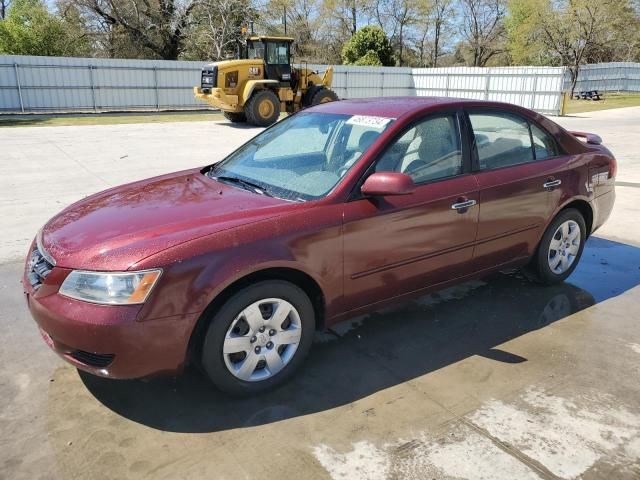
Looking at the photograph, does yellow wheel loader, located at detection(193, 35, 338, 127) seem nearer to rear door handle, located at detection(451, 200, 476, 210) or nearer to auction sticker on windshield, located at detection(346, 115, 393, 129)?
auction sticker on windshield, located at detection(346, 115, 393, 129)

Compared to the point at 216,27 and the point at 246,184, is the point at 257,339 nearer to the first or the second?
the point at 246,184

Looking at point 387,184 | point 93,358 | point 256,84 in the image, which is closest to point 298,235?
point 387,184

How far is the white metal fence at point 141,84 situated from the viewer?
2286 cm

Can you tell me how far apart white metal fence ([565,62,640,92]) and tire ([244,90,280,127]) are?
84.0ft

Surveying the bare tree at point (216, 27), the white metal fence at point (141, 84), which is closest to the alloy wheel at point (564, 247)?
the white metal fence at point (141, 84)

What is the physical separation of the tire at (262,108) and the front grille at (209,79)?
126cm

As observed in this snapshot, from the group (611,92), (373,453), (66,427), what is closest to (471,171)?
(373,453)

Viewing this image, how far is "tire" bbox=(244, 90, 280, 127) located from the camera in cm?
1822

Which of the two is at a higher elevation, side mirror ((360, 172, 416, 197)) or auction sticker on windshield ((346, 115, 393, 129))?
auction sticker on windshield ((346, 115, 393, 129))

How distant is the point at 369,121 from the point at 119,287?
1.97 m

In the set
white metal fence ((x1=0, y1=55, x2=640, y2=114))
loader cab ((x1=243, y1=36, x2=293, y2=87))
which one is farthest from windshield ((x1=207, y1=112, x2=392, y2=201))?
white metal fence ((x1=0, y1=55, x2=640, y2=114))

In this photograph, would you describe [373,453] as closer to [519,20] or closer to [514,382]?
[514,382]

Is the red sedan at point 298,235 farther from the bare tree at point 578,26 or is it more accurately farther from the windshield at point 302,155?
the bare tree at point 578,26

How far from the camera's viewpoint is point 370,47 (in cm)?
3962
